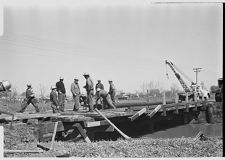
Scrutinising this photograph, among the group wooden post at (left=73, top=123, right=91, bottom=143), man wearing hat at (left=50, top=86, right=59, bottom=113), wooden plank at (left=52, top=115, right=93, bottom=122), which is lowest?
wooden post at (left=73, top=123, right=91, bottom=143)

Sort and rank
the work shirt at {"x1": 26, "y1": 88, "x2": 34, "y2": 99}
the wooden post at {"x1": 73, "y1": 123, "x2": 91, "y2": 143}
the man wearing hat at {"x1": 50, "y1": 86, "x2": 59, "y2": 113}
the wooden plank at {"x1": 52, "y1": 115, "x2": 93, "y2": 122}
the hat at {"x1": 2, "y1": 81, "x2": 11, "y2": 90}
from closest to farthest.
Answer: the hat at {"x1": 2, "y1": 81, "x2": 11, "y2": 90}
the wooden plank at {"x1": 52, "y1": 115, "x2": 93, "y2": 122}
the wooden post at {"x1": 73, "y1": 123, "x2": 91, "y2": 143}
the work shirt at {"x1": 26, "y1": 88, "x2": 34, "y2": 99}
the man wearing hat at {"x1": 50, "y1": 86, "x2": 59, "y2": 113}

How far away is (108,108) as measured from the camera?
1360 cm

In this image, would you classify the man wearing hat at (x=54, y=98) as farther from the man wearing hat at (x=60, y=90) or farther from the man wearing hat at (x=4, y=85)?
the man wearing hat at (x=4, y=85)

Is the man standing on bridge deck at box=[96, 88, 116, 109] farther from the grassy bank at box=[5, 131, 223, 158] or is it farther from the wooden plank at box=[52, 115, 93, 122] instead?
the grassy bank at box=[5, 131, 223, 158]

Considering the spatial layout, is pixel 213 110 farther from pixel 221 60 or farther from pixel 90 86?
pixel 221 60

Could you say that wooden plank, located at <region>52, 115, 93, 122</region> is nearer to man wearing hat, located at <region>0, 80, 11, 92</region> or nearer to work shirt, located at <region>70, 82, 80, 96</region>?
work shirt, located at <region>70, 82, 80, 96</region>

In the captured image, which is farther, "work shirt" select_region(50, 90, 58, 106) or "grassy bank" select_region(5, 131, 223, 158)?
"work shirt" select_region(50, 90, 58, 106)

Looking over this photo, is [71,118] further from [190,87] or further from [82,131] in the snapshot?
[190,87]

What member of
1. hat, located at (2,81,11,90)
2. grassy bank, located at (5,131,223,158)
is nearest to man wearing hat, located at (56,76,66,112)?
grassy bank, located at (5,131,223,158)

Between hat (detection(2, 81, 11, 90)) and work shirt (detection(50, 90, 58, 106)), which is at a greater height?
hat (detection(2, 81, 11, 90))

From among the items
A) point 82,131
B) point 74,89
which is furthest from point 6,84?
point 74,89

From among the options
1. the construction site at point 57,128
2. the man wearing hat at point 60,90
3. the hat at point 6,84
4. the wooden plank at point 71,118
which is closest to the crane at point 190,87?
the construction site at point 57,128

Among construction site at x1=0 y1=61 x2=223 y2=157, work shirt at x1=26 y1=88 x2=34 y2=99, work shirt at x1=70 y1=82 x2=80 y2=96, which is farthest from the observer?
work shirt at x1=26 y1=88 x2=34 y2=99

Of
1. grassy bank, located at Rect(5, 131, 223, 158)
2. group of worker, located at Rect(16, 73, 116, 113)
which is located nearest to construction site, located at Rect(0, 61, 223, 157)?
grassy bank, located at Rect(5, 131, 223, 158)
